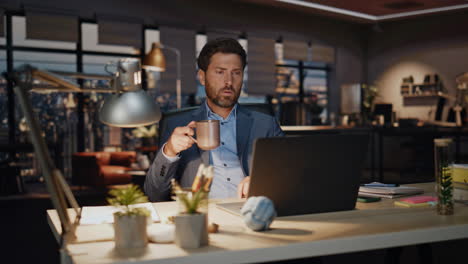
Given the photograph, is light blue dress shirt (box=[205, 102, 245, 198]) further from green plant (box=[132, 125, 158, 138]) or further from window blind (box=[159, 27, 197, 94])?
window blind (box=[159, 27, 197, 94])

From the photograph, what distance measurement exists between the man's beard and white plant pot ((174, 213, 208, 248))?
1245mm

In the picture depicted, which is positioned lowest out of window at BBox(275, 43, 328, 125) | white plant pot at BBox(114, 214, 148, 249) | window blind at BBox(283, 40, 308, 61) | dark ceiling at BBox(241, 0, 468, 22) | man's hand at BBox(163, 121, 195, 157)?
white plant pot at BBox(114, 214, 148, 249)

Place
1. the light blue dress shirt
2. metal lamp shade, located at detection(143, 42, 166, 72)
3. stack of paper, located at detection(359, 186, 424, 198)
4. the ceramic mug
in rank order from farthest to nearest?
metal lamp shade, located at detection(143, 42, 166, 72) < the light blue dress shirt < stack of paper, located at detection(359, 186, 424, 198) < the ceramic mug

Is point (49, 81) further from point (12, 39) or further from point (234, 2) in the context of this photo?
point (234, 2)

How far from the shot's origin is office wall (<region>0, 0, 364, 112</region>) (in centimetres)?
788

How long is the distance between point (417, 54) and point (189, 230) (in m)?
10.1

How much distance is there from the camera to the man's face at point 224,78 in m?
2.26

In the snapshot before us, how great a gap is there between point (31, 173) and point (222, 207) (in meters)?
6.83

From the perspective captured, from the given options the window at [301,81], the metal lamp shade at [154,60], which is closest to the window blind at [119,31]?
the metal lamp shade at [154,60]

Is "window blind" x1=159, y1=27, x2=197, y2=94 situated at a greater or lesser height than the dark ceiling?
lesser

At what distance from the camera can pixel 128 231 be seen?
1.10m

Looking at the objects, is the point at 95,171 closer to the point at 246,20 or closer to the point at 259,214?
the point at 246,20

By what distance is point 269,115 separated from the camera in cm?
248

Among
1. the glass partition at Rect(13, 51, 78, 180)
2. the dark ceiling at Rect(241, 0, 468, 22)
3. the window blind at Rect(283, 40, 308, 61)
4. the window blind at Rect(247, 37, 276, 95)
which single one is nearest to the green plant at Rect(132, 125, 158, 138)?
the glass partition at Rect(13, 51, 78, 180)
